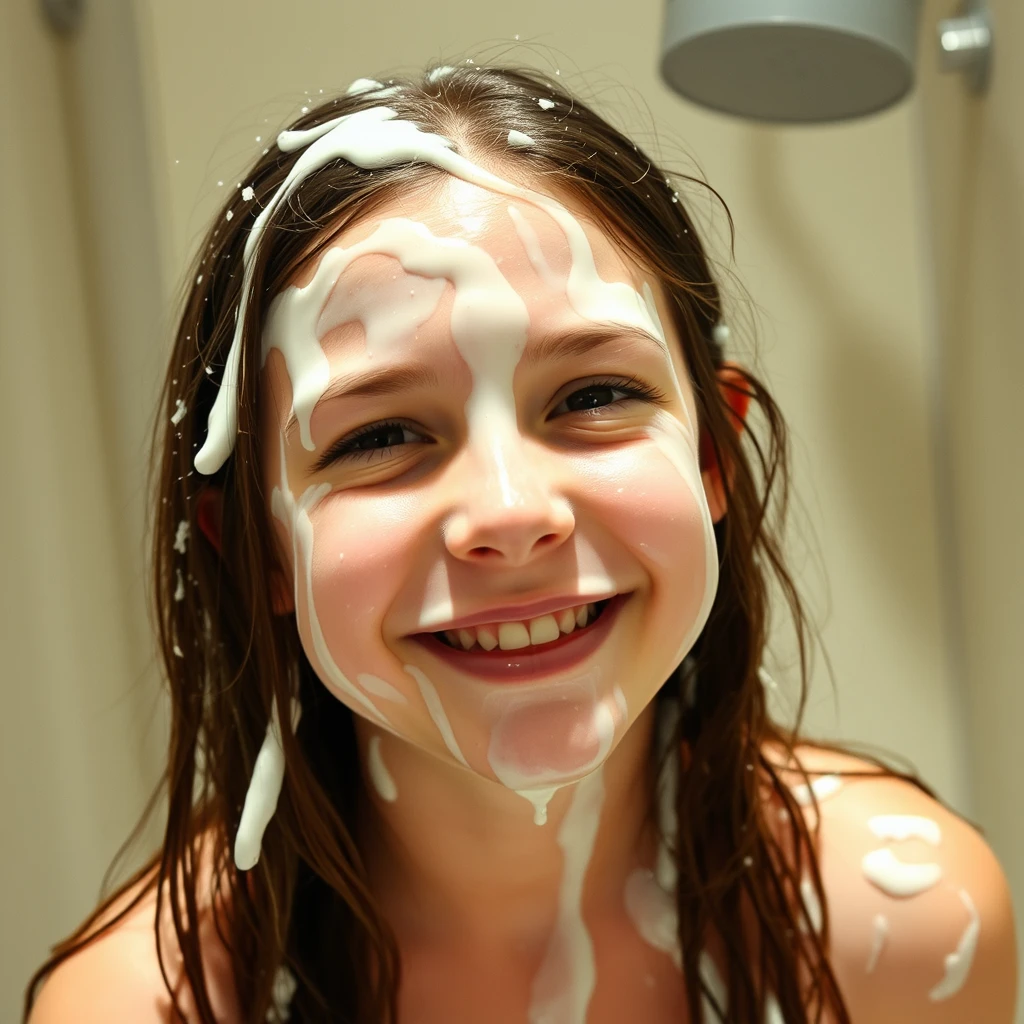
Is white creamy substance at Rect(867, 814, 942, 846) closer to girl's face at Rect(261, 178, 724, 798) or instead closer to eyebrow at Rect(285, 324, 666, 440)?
girl's face at Rect(261, 178, 724, 798)

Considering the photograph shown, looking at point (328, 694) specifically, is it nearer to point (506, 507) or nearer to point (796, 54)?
point (506, 507)

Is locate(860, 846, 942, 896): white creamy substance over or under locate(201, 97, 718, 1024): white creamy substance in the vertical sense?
under

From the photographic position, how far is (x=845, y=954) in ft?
2.85

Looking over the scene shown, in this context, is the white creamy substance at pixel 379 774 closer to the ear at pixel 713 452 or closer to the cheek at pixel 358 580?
the cheek at pixel 358 580

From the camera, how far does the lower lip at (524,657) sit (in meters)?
0.69

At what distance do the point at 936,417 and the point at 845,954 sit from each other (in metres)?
0.71

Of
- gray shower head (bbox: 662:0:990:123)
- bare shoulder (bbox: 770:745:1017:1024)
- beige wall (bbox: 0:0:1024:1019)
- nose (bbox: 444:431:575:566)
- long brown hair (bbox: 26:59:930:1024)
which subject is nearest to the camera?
nose (bbox: 444:431:575:566)

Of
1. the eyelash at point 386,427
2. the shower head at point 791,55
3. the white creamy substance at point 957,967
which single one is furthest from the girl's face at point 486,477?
the shower head at point 791,55

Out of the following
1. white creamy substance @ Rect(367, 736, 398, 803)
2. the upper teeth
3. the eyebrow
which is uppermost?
the eyebrow

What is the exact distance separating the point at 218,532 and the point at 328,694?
148mm

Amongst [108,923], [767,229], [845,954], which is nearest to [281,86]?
[767,229]

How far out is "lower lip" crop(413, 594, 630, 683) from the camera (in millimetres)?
A: 694

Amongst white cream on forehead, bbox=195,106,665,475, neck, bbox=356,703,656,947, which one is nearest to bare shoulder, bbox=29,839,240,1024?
neck, bbox=356,703,656,947

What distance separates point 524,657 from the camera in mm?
698
